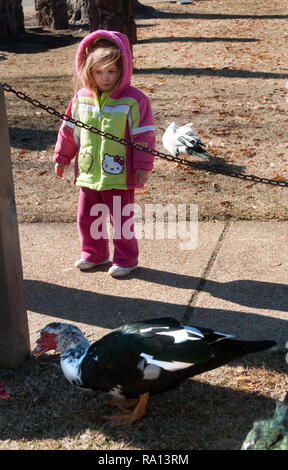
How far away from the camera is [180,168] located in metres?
6.84

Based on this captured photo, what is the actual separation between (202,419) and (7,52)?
11334mm

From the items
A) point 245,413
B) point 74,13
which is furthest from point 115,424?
point 74,13

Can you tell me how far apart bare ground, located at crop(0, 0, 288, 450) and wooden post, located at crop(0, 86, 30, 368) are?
0.14 metres

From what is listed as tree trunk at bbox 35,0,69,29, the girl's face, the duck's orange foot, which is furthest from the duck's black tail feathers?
tree trunk at bbox 35,0,69,29

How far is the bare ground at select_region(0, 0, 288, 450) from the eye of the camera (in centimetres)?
315

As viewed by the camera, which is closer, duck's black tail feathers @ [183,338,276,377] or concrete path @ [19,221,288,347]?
duck's black tail feathers @ [183,338,276,377]

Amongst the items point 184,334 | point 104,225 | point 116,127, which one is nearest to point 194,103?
point 104,225

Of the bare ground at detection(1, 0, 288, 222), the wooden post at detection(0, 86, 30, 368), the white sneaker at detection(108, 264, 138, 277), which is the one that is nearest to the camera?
the wooden post at detection(0, 86, 30, 368)

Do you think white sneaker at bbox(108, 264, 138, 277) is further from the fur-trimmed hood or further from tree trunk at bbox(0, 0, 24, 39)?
tree trunk at bbox(0, 0, 24, 39)

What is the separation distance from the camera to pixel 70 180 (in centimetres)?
659

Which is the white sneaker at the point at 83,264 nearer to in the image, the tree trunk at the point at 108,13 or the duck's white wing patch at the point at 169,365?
the duck's white wing patch at the point at 169,365

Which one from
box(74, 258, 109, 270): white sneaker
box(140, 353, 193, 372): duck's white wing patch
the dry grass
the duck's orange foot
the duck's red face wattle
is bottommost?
the dry grass

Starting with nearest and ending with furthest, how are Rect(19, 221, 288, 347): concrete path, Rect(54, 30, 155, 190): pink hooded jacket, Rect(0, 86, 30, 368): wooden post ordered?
Rect(0, 86, 30, 368): wooden post → Rect(19, 221, 288, 347): concrete path → Rect(54, 30, 155, 190): pink hooded jacket

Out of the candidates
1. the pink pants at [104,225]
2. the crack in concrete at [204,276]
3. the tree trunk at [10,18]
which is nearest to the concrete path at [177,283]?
the crack in concrete at [204,276]
